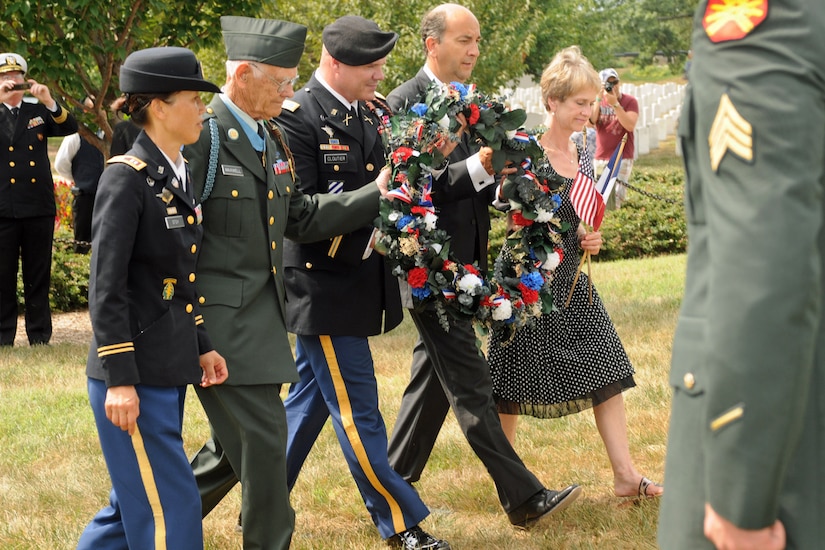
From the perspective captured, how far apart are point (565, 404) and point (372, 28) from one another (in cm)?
197

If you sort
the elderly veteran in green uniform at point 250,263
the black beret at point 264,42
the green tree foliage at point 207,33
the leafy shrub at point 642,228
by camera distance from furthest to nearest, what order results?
the leafy shrub at point 642,228
the green tree foliage at point 207,33
the black beret at point 264,42
the elderly veteran in green uniform at point 250,263

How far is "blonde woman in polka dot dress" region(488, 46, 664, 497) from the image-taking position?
17.7ft

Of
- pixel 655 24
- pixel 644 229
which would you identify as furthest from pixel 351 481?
pixel 655 24

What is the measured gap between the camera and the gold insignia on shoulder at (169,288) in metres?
3.74

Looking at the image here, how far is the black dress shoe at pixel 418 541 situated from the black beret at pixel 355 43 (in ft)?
6.75

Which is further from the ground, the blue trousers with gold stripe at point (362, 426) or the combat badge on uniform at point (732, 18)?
the combat badge on uniform at point (732, 18)

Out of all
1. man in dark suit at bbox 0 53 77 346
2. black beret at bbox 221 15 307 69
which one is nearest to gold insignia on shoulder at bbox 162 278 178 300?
black beret at bbox 221 15 307 69

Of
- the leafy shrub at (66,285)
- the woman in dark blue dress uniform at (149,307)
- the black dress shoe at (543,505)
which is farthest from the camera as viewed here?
the leafy shrub at (66,285)

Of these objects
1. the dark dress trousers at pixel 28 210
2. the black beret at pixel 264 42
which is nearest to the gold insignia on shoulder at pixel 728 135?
the black beret at pixel 264 42

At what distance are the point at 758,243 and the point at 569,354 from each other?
362 cm

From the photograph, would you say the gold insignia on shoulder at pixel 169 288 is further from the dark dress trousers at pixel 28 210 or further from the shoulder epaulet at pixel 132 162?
the dark dress trousers at pixel 28 210

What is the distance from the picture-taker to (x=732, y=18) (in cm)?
192

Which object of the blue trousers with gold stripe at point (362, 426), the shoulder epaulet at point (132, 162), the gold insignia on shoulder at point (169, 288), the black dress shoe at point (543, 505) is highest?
the shoulder epaulet at point (132, 162)

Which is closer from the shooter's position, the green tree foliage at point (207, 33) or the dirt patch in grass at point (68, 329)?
the green tree foliage at point (207, 33)
